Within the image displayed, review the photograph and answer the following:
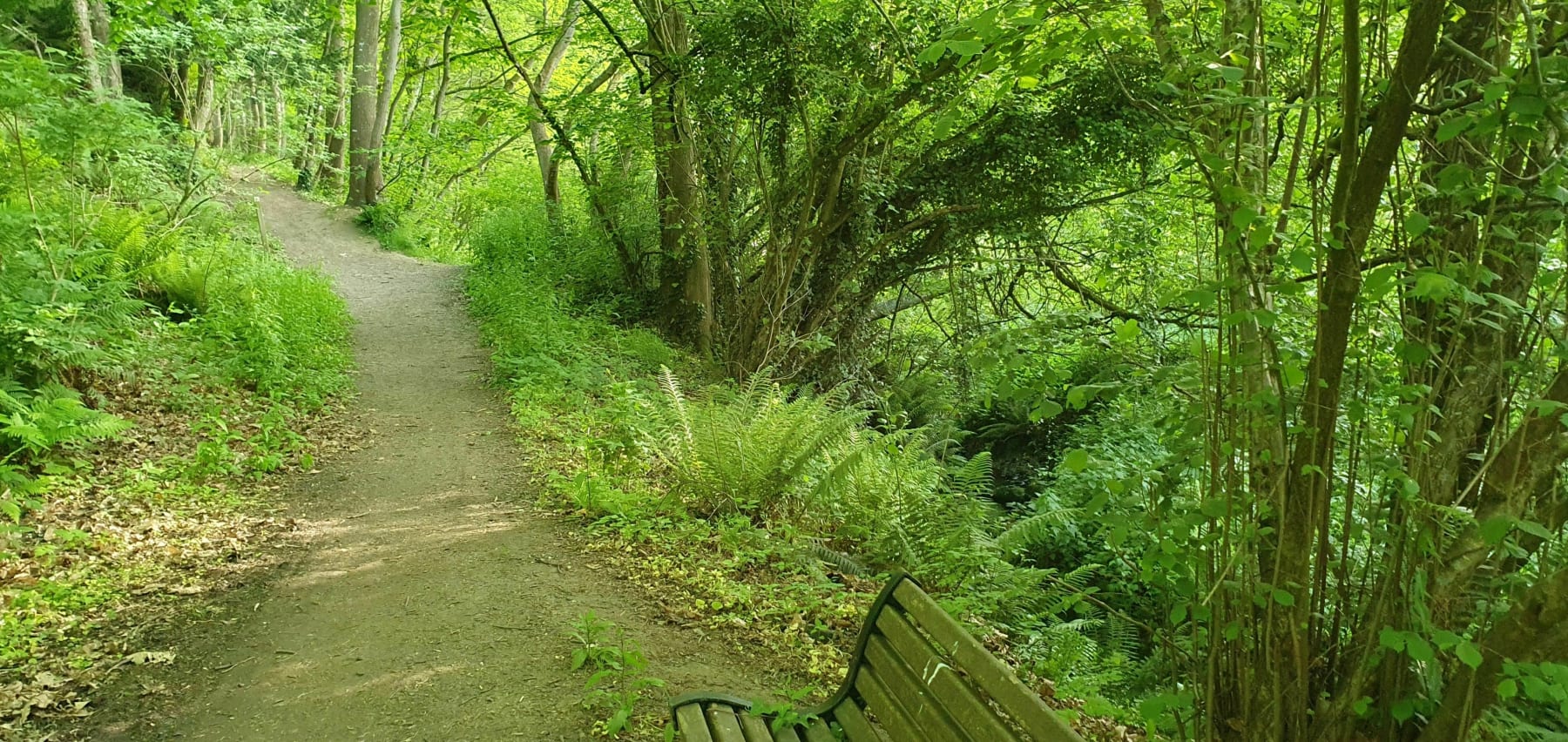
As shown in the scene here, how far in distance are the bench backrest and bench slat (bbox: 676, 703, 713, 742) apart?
54 centimetres

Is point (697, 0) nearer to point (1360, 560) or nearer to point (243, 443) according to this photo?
point (243, 443)

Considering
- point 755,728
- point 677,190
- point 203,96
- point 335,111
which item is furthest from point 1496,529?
point 335,111

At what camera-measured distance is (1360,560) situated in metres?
2.83

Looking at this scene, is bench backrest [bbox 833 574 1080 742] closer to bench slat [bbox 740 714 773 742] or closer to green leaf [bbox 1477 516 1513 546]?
bench slat [bbox 740 714 773 742]

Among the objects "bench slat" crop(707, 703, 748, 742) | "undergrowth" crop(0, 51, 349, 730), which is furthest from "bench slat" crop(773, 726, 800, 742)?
"undergrowth" crop(0, 51, 349, 730)

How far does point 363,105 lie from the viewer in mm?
19422

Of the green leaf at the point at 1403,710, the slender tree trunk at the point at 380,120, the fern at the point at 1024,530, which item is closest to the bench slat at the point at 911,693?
the green leaf at the point at 1403,710

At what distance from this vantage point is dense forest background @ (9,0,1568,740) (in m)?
2.31

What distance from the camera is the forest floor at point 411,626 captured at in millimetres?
4090

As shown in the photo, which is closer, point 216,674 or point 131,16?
point 216,674

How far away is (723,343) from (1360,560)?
10.1 metres

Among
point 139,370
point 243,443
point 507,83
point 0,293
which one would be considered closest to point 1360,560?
point 243,443

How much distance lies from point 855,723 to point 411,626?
2.89m

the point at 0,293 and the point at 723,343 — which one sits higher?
the point at 0,293
